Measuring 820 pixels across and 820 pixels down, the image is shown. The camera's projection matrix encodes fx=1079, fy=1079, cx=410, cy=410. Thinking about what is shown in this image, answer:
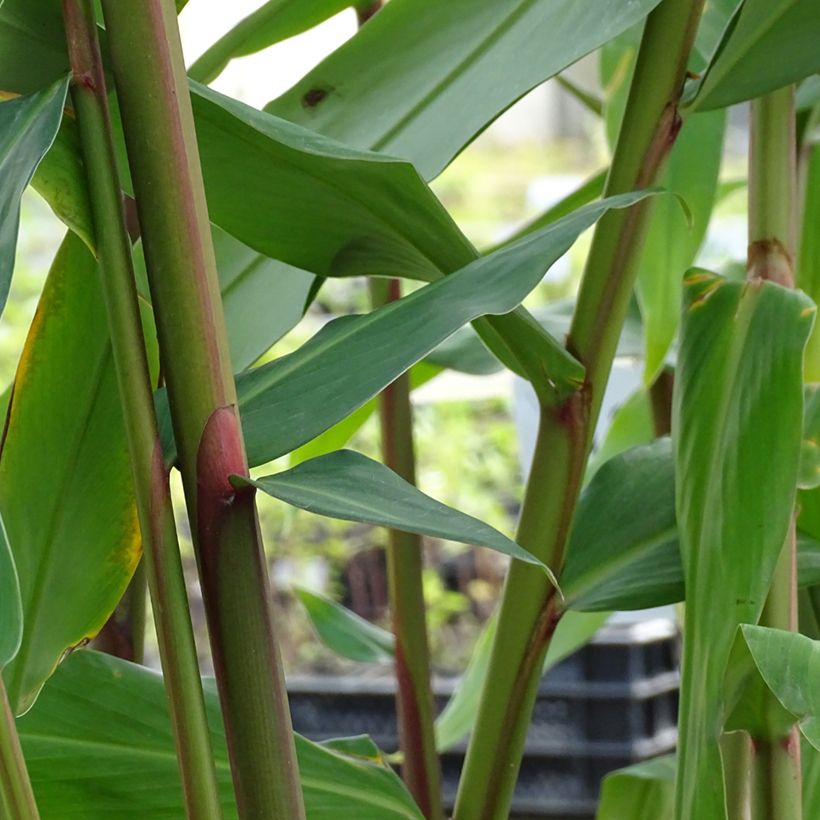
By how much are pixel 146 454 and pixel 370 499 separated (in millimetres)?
43

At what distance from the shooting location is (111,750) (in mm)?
310

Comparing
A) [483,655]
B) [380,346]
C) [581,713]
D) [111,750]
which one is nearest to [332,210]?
[380,346]

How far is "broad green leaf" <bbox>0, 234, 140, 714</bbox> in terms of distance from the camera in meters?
0.27

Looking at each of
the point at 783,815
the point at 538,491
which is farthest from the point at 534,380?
the point at 783,815

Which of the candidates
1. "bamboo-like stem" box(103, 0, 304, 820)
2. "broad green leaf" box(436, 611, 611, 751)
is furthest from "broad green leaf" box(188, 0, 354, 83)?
"broad green leaf" box(436, 611, 611, 751)

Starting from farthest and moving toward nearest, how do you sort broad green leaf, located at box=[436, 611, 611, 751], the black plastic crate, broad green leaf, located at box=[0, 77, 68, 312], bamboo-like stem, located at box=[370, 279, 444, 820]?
the black plastic crate, broad green leaf, located at box=[436, 611, 611, 751], bamboo-like stem, located at box=[370, 279, 444, 820], broad green leaf, located at box=[0, 77, 68, 312]

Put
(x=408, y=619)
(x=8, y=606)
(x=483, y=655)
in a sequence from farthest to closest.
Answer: (x=483, y=655) → (x=408, y=619) → (x=8, y=606)

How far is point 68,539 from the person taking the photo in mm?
279

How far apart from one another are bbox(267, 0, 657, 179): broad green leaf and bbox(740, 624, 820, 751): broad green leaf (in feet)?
0.48

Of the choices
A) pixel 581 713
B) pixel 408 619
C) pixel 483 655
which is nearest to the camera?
pixel 408 619

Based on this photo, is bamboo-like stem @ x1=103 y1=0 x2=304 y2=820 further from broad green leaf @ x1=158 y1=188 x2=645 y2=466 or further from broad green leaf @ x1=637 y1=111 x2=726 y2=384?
broad green leaf @ x1=637 y1=111 x2=726 y2=384

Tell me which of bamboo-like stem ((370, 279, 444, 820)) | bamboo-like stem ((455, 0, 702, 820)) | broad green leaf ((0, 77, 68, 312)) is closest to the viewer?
broad green leaf ((0, 77, 68, 312))

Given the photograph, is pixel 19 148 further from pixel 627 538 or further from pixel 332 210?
pixel 627 538

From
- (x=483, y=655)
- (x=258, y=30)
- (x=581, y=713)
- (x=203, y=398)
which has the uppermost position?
(x=258, y=30)
